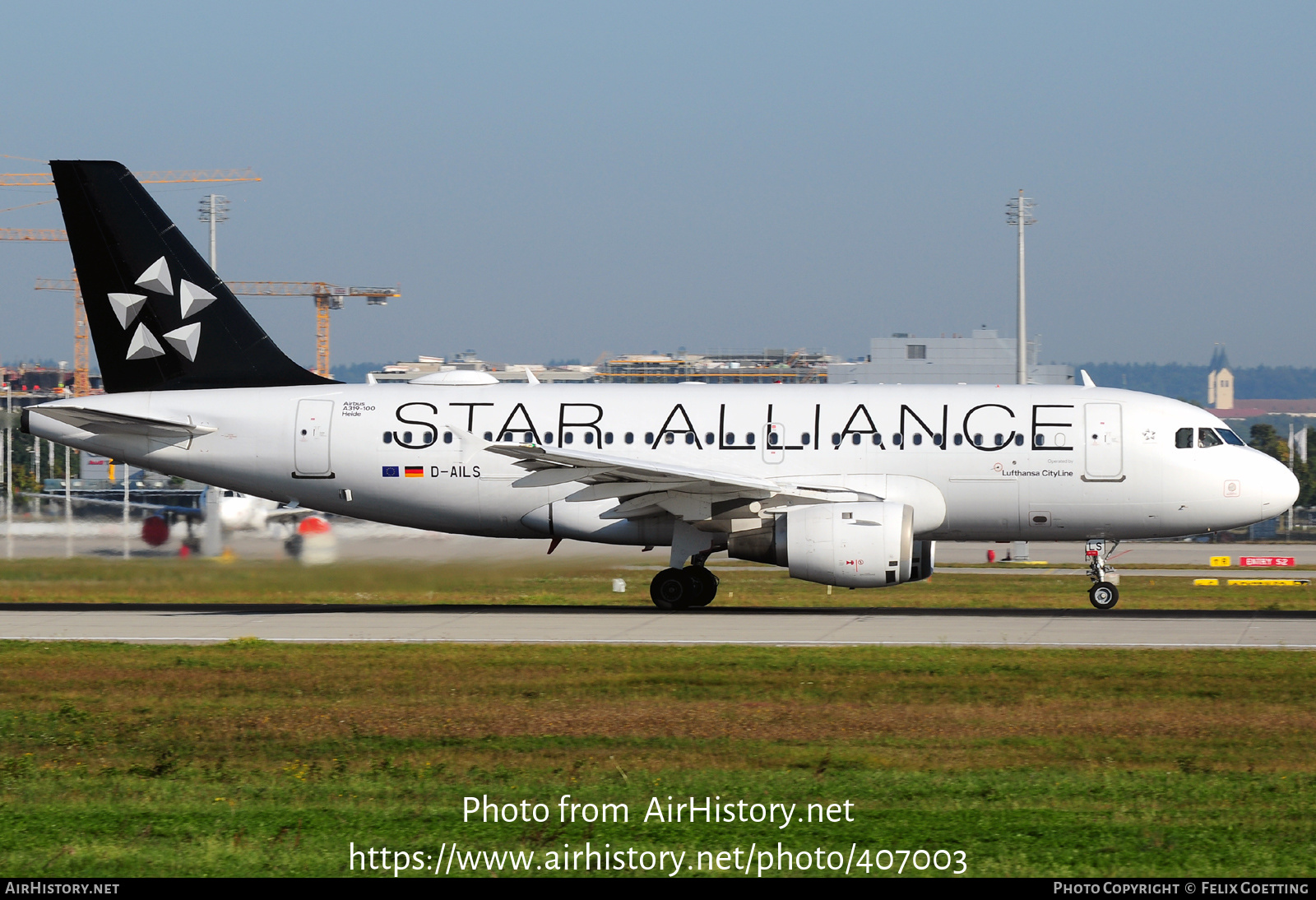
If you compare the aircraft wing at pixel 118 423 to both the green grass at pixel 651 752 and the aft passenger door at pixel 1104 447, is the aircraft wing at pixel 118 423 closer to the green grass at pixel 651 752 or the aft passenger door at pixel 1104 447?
the green grass at pixel 651 752

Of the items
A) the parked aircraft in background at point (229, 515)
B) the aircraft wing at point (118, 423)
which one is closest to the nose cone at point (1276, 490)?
the parked aircraft in background at point (229, 515)

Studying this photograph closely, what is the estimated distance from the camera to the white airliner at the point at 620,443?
2497cm

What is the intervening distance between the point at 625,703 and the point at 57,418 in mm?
14895

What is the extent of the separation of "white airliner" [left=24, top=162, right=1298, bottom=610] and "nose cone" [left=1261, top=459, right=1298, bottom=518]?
0.04m

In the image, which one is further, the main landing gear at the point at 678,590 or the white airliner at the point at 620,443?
the main landing gear at the point at 678,590

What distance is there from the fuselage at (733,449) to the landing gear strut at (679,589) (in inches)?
31.0

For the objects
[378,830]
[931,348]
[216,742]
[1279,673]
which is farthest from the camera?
[931,348]

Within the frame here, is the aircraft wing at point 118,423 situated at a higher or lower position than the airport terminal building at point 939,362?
lower

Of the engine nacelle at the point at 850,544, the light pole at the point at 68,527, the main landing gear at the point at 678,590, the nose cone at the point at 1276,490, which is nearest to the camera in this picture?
the engine nacelle at the point at 850,544

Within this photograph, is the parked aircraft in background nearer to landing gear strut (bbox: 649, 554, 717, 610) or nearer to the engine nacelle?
landing gear strut (bbox: 649, 554, 717, 610)

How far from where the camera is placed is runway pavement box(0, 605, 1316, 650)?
20.6 m

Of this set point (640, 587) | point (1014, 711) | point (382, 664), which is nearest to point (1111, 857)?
point (1014, 711)

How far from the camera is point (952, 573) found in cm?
4366
